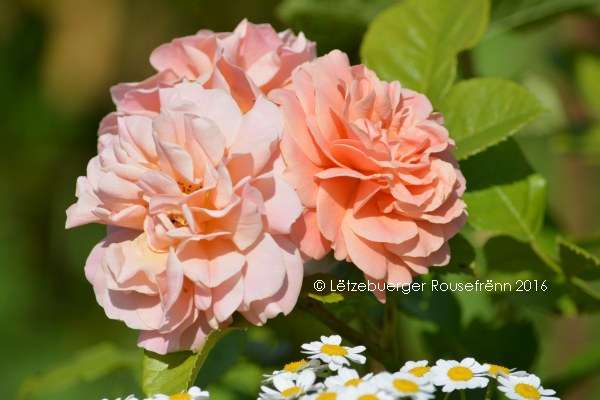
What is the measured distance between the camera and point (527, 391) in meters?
0.58

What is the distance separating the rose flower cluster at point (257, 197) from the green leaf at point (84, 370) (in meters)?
0.39

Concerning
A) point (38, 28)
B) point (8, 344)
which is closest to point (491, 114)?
point (8, 344)

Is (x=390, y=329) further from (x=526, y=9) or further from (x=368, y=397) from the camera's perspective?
(x=526, y=9)

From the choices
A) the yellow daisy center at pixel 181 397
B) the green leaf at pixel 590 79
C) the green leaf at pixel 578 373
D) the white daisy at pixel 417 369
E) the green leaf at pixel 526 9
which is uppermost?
the green leaf at pixel 526 9

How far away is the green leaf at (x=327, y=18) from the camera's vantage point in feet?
3.44

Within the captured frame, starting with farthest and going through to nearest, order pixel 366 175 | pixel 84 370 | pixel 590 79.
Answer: pixel 590 79, pixel 84 370, pixel 366 175

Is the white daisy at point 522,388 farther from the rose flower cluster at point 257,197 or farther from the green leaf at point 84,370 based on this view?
the green leaf at point 84,370

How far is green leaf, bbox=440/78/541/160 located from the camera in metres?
0.75

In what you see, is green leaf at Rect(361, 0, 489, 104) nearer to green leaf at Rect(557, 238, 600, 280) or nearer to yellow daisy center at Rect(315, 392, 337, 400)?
green leaf at Rect(557, 238, 600, 280)

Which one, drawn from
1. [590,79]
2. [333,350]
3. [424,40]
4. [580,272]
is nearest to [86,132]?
[590,79]

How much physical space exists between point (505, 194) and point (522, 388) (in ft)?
0.91

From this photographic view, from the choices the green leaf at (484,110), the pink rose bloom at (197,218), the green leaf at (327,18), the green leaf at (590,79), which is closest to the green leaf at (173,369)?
the pink rose bloom at (197,218)

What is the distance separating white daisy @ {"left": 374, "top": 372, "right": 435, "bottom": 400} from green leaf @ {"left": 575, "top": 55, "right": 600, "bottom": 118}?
84 centimetres

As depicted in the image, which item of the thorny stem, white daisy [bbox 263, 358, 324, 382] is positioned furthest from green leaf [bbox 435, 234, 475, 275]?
white daisy [bbox 263, 358, 324, 382]
